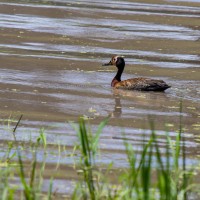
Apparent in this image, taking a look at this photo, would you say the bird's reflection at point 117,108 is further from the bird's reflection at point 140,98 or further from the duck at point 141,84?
the duck at point 141,84

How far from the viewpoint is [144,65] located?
54.4 ft

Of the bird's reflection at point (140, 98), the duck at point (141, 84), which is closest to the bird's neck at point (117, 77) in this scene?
the duck at point (141, 84)

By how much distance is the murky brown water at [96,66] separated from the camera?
11.0 m

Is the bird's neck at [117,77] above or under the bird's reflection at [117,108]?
under

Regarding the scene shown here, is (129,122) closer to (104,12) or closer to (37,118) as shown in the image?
(37,118)

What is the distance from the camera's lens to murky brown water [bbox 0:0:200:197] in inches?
434

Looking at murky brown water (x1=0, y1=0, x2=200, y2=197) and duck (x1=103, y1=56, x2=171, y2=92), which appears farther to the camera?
duck (x1=103, y1=56, x2=171, y2=92)

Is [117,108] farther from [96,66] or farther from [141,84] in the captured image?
[96,66]

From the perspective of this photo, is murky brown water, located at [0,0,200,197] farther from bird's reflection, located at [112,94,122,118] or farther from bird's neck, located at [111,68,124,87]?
bird's neck, located at [111,68,124,87]

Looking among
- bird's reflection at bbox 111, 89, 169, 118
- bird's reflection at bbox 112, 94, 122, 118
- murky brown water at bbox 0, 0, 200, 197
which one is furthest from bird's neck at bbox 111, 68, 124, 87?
bird's reflection at bbox 112, 94, 122, 118

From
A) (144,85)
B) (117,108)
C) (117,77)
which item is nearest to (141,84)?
(144,85)

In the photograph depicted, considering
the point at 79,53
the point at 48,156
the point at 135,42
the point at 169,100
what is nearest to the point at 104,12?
the point at 135,42

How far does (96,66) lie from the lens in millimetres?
16125

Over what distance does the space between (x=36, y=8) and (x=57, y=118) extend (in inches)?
474
